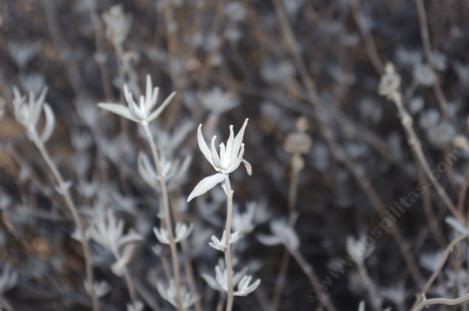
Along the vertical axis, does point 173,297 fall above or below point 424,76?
below

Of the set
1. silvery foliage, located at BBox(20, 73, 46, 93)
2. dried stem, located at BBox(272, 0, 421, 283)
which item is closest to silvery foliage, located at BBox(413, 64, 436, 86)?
dried stem, located at BBox(272, 0, 421, 283)

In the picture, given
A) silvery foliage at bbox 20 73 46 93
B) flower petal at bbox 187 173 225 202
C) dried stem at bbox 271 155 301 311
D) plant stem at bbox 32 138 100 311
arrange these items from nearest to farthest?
flower petal at bbox 187 173 225 202, plant stem at bbox 32 138 100 311, dried stem at bbox 271 155 301 311, silvery foliage at bbox 20 73 46 93

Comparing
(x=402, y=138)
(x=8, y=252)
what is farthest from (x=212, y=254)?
(x=402, y=138)

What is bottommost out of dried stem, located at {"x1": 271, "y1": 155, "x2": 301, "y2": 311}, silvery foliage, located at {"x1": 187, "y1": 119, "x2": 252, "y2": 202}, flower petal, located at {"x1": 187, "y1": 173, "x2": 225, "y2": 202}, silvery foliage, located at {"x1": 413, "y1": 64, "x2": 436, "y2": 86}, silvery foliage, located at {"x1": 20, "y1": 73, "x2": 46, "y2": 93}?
dried stem, located at {"x1": 271, "y1": 155, "x2": 301, "y2": 311}

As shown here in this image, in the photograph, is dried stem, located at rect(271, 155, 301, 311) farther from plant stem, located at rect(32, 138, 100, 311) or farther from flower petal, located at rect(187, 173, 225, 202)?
flower petal, located at rect(187, 173, 225, 202)

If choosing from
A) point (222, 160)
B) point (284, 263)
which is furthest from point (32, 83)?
point (222, 160)

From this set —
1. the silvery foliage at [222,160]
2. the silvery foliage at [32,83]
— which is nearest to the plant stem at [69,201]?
the silvery foliage at [222,160]

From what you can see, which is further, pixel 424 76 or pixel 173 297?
pixel 424 76

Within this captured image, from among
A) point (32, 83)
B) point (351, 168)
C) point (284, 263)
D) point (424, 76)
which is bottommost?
point (284, 263)

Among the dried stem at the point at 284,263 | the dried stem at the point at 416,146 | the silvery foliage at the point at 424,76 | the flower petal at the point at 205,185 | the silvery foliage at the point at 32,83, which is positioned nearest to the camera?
the flower petal at the point at 205,185

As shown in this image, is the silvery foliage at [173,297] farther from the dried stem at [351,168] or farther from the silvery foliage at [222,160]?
the dried stem at [351,168]

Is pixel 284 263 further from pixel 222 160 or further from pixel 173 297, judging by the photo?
pixel 222 160
